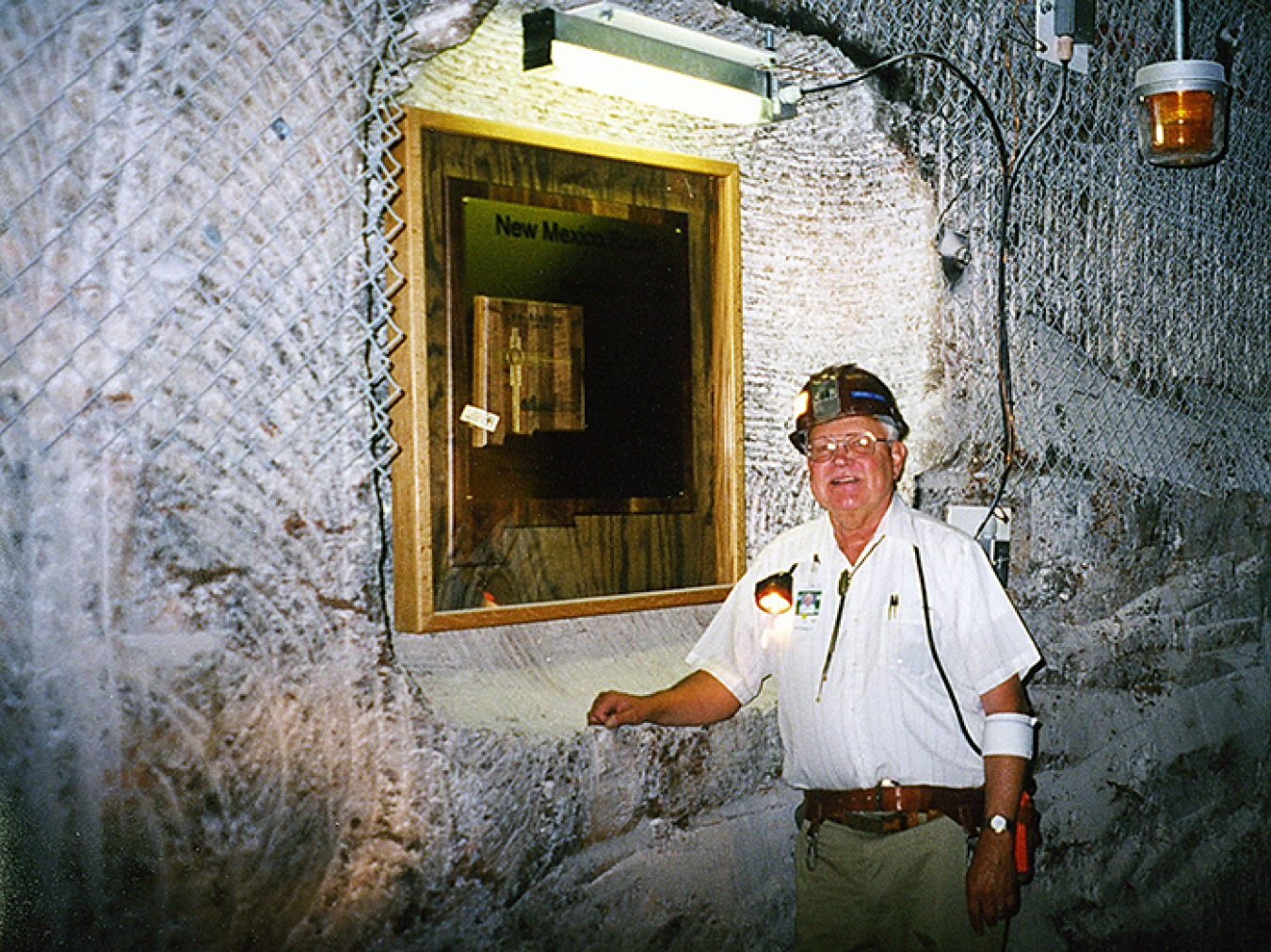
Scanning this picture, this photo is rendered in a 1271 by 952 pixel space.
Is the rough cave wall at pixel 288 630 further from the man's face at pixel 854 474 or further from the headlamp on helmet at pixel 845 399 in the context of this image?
the man's face at pixel 854 474

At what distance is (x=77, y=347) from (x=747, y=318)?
1974mm

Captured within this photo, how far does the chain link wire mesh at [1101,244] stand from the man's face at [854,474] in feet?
2.80

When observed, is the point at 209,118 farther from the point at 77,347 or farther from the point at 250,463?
the point at 250,463

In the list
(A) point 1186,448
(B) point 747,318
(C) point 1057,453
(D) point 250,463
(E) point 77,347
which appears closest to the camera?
(E) point 77,347

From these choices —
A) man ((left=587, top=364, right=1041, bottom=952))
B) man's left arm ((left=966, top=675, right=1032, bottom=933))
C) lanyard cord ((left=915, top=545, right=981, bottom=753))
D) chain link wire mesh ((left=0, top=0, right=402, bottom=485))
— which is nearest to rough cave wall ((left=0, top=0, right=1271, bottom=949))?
chain link wire mesh ((left=0, top=0, right=402, bottom=485))

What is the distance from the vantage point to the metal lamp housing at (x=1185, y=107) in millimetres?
4207

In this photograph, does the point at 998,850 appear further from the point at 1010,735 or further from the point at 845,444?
the point at 845,444

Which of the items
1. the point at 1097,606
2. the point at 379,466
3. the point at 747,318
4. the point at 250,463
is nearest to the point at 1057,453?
the point at 1097,606

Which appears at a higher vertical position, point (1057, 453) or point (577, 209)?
point (577, 209)

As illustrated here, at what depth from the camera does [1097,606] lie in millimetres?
4480

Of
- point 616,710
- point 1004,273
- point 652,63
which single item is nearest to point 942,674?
point 616,710

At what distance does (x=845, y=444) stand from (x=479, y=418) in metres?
1.00

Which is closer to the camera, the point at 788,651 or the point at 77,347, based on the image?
the point at 77,347

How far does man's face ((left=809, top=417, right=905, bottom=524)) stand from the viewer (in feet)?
10.8
